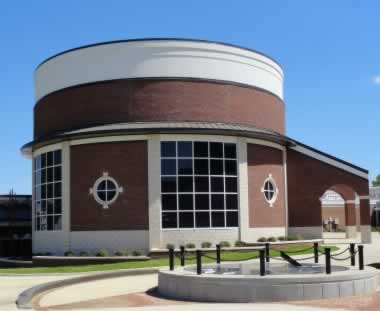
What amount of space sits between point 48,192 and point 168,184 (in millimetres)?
7647

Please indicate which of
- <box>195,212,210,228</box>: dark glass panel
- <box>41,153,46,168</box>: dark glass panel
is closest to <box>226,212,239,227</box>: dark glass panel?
<box>195,212,210,228</box>: dark glass panel

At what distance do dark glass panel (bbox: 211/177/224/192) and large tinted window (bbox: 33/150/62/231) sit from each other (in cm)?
839

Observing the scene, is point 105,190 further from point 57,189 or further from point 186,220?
point 186,220

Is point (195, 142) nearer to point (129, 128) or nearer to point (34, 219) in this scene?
point (129, 128)

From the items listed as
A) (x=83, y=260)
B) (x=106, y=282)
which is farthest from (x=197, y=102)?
(x=106, y=282)

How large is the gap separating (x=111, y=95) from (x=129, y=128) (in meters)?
3.20

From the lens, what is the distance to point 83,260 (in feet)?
97.4

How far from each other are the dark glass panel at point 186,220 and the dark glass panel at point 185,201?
0.31 metres

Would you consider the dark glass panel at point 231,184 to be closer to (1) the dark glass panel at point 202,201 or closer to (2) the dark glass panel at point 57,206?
(1) the dark glass panel at point 202,201

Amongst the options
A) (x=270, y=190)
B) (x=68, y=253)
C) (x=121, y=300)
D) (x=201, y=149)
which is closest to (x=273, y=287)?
(x=121, y=300)

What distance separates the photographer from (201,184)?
104 feet

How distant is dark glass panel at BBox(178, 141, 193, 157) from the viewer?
1248 inches

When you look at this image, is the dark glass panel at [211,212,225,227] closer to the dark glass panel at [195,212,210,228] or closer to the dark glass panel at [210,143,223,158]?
the dark glass panel at [195,212,210,228]

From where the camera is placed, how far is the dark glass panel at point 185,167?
103ft
